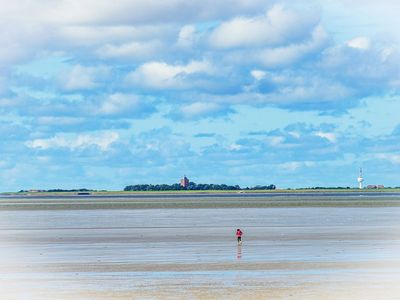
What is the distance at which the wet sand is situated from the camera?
108ft

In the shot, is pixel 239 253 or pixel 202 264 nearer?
pixel 202 264

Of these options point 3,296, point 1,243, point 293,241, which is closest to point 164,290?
point 3,296

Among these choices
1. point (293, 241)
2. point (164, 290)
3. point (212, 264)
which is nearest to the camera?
point (164, 290)

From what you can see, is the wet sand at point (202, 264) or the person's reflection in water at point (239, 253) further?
the person's reflection in water at point (239, 253)

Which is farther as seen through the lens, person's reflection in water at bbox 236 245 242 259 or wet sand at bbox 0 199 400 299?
person's reflection in water at bbox 236 245 242 259

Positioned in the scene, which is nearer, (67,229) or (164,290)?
(164,290)

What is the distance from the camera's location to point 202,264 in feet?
137

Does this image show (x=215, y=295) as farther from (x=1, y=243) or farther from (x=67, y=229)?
(x=67, y=229)

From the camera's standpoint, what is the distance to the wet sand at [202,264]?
3288 cm

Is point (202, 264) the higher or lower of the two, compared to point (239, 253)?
lower

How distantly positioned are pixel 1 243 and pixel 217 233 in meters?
14.6

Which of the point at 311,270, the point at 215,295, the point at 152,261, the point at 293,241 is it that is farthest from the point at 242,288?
the point at 293,241

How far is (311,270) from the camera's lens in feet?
127

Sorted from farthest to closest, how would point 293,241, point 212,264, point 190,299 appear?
1. point 293,241
2. point 212,264
3. point 190,299
